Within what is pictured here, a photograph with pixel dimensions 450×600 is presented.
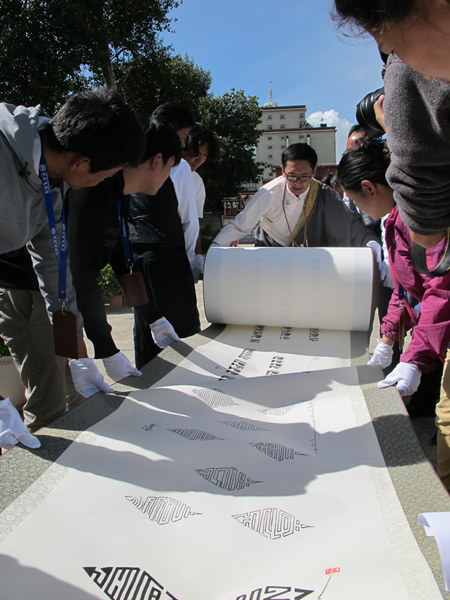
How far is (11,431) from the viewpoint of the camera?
4.22 feet

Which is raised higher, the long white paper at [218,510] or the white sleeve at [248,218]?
the white sleeve at [248,218]

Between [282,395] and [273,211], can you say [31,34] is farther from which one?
[282,395]

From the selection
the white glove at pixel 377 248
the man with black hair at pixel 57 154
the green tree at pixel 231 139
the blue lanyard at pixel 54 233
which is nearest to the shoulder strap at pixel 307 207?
the white glove at pixel 377 248

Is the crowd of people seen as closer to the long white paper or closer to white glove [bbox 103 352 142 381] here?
white glove [bbox 103 352 142 381]

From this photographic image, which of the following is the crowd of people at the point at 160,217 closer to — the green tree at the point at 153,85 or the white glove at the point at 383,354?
the white glove at the point at 383,354

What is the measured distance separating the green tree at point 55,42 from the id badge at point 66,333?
35.3 feet

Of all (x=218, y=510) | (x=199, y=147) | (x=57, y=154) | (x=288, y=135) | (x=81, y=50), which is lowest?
(x=218, y=510)

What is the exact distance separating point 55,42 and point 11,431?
1239 centimetres

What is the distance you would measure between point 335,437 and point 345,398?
26cm

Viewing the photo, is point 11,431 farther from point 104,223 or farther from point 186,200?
point 186,200

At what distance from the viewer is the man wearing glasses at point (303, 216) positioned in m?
2.98

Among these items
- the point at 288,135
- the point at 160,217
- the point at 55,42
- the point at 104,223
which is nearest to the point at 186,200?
the point at 160,217

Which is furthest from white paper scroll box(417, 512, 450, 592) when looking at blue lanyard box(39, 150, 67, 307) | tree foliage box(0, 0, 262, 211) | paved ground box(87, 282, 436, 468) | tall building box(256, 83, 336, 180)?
tall building box(256, 83, 336, 180)

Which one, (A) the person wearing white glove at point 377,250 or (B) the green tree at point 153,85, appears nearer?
(A) the person wearing white glove at point 377,250
